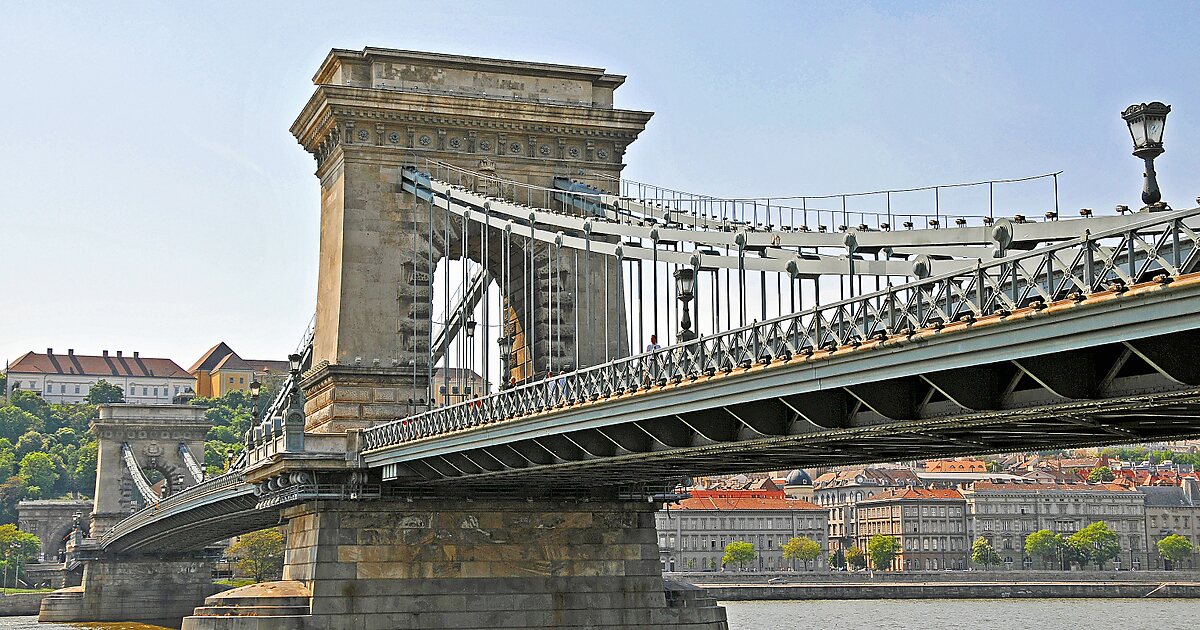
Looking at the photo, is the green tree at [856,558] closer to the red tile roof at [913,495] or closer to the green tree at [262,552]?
the red tile roof at [913,495]

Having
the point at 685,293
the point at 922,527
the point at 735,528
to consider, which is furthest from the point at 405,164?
the point at 922,527

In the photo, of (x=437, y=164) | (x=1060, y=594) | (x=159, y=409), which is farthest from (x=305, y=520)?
(x=1060, y=594)

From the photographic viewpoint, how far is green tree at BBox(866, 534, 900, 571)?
18588cm

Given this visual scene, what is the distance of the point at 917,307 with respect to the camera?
26922mm

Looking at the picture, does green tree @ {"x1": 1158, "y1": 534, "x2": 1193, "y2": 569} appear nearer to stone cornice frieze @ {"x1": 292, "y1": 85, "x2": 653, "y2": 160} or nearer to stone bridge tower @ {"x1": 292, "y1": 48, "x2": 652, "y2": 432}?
stone bridge tower @ {"x1": 292, "y1": 48, "x2": 652, "y2": 432}

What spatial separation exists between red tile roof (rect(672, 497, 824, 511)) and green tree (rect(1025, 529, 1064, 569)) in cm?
2344

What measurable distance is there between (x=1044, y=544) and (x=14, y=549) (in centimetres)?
10643

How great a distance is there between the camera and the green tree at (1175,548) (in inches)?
7495

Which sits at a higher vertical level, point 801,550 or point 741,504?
point 741,504

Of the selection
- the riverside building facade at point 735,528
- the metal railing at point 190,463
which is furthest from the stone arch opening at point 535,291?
the riverside building facade at point 735,528

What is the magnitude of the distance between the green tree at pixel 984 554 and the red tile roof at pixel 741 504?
18.0 meters

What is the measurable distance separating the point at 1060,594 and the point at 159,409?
78.5 m

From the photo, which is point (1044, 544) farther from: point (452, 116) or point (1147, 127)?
point (1147, 127)

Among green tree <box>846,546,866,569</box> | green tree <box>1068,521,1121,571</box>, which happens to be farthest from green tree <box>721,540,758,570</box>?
green tree <box>1068,521,1121,571</box>
